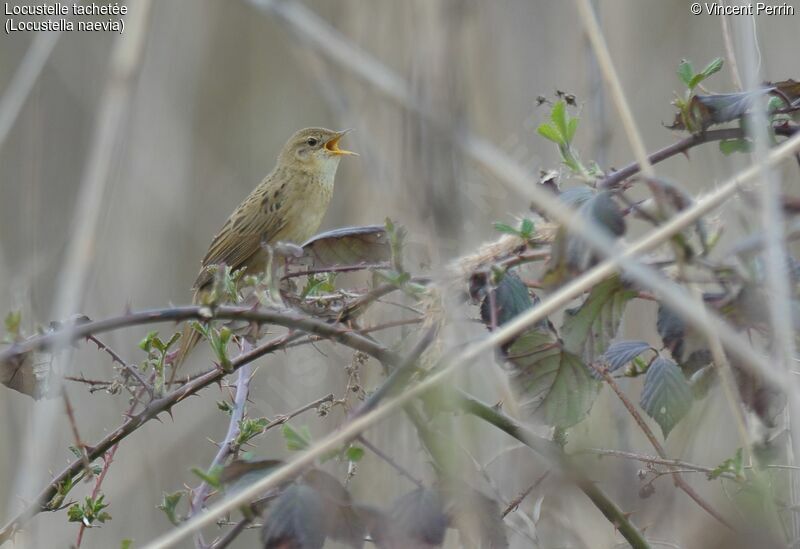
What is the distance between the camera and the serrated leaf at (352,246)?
1246 mm

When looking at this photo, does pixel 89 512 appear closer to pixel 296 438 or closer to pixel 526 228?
pixel 296 438

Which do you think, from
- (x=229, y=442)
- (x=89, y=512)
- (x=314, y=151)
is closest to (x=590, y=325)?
(x=229, y=442)

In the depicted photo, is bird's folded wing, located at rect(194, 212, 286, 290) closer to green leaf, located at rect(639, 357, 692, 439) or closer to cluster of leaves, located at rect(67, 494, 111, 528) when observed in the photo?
cluster of leaves, located at rect(67, 494, 111, 528)

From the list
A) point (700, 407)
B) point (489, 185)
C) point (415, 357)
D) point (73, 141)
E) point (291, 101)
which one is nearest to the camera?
point (415, 357)

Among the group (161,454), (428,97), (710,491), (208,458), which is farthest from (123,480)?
(428,97)

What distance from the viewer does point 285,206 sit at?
3.36 metres

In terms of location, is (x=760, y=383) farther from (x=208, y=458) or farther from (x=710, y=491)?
(x=208, y=458)

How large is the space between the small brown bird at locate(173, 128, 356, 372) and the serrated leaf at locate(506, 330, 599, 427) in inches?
73.7

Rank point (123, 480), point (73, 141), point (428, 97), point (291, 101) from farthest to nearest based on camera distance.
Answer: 1. point (291, 101)
2. point (73, 141)
3. point (123, 480)
4. point (428, 97)

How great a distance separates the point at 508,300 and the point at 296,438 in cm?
29

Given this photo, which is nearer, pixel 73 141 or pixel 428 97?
pixel 428 97

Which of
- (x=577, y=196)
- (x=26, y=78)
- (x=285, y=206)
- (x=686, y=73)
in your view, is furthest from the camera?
(x=285, y=206)

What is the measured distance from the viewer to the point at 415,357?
91cm

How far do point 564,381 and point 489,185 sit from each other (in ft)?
2.98
